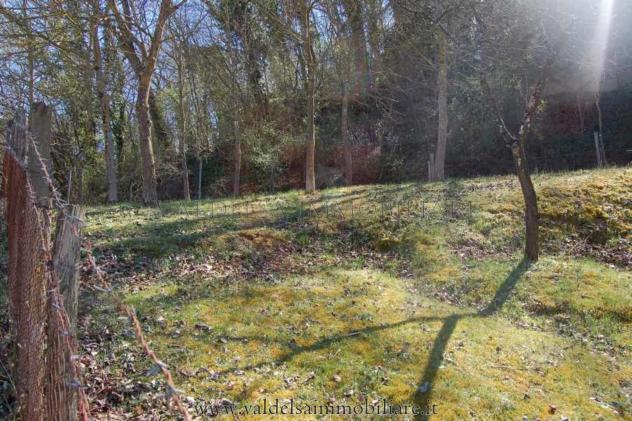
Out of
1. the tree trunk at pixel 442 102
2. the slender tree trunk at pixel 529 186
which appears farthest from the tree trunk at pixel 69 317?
the tree trunk at pixel 442 102

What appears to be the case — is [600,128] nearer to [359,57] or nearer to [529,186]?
[359,57]

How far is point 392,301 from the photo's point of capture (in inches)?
252

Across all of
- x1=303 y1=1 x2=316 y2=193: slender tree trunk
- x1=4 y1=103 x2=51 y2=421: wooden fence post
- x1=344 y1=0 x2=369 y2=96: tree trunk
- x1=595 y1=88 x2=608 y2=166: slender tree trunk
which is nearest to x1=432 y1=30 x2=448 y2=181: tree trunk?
x1=344 y1=0 x2=369 y2=96: tree trunk

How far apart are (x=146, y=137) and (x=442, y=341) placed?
8959mm

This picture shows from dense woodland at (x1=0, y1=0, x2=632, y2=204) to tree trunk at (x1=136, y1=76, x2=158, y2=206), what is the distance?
3.99 m

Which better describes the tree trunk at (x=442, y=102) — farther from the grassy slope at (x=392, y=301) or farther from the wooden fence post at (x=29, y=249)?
the wooden fence post at (x=29, y=249)

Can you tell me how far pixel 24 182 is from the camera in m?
2.75

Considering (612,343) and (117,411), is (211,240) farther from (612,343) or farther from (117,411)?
(612,343)

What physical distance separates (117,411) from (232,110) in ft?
57.6

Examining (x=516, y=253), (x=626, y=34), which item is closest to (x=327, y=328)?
(x=516, y=253)

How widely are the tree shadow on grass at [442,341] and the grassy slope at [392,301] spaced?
2 centimetres

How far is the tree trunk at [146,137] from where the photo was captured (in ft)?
35.5

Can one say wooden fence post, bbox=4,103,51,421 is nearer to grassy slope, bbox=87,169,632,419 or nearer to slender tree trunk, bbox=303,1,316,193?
grassy slope, bbox=87,169,632,419

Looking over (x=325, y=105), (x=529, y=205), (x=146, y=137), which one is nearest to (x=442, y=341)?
(x=529, y=205)
